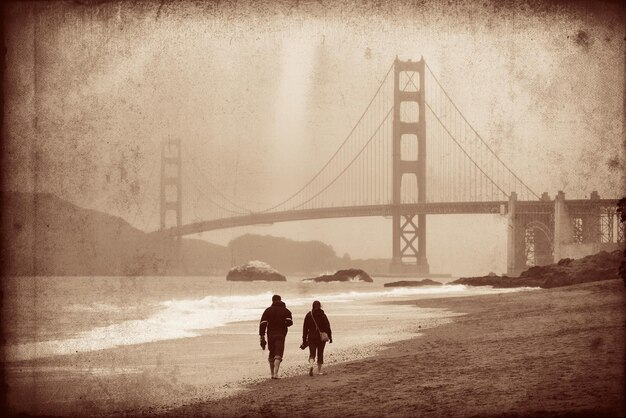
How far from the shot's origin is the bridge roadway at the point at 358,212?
5081cm

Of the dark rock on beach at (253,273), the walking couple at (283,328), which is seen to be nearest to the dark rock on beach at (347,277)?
the dark rock on beach at (253,273)

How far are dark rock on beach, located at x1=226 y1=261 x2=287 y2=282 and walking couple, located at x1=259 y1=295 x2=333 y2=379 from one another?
63094mm

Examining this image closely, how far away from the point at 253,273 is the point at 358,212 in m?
24.4

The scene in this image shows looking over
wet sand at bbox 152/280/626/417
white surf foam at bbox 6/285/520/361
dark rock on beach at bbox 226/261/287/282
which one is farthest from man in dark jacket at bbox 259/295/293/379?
dark rock on beach at bbox 226/261/287/282

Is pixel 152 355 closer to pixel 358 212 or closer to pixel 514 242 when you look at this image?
pixel 358 212

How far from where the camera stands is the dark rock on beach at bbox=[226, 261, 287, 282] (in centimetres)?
7419

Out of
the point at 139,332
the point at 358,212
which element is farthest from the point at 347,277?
the point at 139,332

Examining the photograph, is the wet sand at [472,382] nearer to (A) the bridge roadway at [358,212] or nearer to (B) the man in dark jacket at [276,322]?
(B) the man in dark jacket at [276,322]

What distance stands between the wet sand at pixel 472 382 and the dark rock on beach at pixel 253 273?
60.8 meters

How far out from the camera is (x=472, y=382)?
9.31 meters

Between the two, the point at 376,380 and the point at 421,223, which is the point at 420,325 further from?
the point at 421,223

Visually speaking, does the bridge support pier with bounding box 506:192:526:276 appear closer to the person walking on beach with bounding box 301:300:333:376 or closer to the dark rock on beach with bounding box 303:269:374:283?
the dark rock on beach with bounding box 303:269:374:283

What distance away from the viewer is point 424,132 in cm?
6744

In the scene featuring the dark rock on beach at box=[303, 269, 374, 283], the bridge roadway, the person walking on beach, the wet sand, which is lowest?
the dark rock on beach at box=[303, 269, 374, 283]
